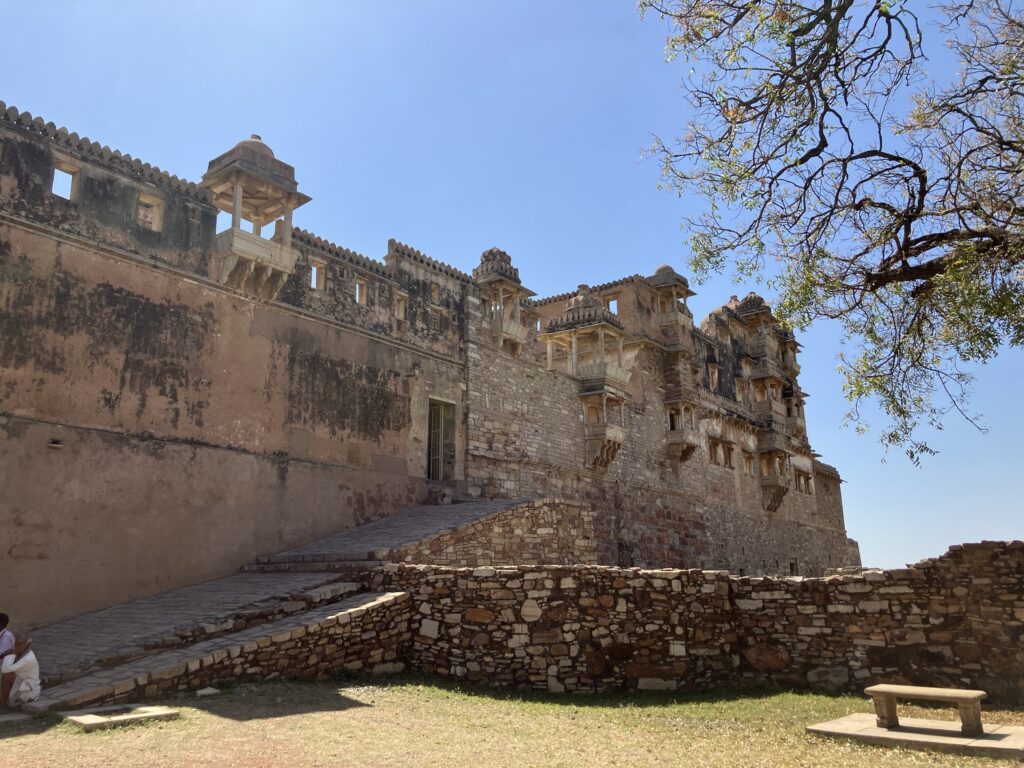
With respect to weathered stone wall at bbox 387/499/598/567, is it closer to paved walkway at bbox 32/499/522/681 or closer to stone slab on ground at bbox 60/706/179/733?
paved walkway at bbox 32/499/522/681

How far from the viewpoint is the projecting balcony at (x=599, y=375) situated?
23969 mm

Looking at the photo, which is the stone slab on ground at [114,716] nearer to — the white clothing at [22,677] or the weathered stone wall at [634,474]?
the white clothing at [22,677]

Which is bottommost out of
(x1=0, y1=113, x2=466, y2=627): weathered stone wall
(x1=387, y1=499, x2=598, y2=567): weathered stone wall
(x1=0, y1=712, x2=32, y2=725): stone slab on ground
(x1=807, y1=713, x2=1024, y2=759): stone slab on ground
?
(x1=807, y1=713, x2=1024, y2=759): stone slab on ground

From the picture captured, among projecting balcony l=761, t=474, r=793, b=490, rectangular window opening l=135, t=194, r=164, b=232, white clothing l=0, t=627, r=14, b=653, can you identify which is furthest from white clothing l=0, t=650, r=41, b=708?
projecting balcony l=761, t=474, r=793, b=490

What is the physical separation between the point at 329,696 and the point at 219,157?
11.4m

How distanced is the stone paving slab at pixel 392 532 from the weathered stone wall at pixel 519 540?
0.20 metres

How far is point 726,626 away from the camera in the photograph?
390 inches

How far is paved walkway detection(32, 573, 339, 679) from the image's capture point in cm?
908

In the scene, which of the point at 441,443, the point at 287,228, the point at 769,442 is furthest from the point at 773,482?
the point at 287,228

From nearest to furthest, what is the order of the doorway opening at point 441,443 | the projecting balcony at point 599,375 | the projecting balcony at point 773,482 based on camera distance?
the doorway opening at point 441,443 < the projecting balcony at point 599,375 < the projecting balcony at point 773,482

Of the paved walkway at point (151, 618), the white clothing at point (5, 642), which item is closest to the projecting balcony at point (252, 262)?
the paved walkway at point (151, 618)

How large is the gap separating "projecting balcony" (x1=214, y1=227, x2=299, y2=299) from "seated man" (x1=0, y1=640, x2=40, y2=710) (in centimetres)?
906

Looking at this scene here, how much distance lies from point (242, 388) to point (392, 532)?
402cm

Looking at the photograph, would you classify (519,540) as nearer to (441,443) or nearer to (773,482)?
(441,443)
